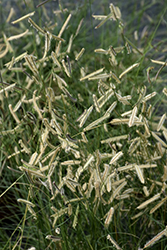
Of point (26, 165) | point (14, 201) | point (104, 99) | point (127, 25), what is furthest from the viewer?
point (127, 25)

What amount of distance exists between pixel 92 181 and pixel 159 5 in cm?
162

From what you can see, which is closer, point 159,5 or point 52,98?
point 52,98

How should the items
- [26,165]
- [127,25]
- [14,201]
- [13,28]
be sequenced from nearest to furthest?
[26,165] < [14,201] < [13,28] < [127,25]

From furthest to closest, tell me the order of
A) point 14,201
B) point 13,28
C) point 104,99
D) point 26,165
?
point 13,28
point 14,201
point 104,99
point 26,165

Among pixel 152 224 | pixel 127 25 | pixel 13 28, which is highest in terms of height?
pixel 13 28

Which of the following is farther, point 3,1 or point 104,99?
point 3,1

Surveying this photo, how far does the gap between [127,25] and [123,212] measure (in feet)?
4.54

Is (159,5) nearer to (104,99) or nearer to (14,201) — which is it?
(104,99)

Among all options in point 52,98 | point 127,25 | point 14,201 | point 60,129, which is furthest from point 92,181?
point 127,25

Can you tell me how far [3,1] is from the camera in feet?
7.20

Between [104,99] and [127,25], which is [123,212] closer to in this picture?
[104,99]

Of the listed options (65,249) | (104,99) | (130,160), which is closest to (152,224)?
(130,160)

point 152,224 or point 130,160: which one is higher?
point 130,160

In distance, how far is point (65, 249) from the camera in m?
0.95
